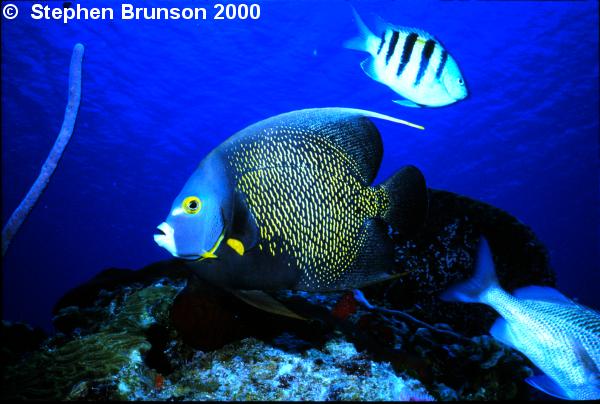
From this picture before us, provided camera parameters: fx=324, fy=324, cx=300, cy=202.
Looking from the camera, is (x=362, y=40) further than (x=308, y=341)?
Yes

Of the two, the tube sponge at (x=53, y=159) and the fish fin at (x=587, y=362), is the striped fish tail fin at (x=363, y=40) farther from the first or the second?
the fish fin at (x=587, y=362)

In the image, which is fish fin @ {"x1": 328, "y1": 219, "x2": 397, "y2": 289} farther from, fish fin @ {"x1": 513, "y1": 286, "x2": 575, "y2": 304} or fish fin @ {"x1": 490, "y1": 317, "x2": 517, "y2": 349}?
fish fin @ {"x1": 513, "y1": 286, "x2": 575, "y2": 304}

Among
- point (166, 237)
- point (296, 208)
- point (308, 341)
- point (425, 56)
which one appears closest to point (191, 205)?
point (166, 237)

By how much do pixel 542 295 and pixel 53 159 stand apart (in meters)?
3.53

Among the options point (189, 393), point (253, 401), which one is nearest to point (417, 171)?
point (253, 401)

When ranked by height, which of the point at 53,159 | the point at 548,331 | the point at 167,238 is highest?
the point at 53,159

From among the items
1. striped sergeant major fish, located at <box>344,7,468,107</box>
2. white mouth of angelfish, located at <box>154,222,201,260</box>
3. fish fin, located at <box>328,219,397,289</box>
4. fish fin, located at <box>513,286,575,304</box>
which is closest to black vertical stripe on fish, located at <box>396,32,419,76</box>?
striped sergeant major fish, located at <box>344,7,468,107</box>

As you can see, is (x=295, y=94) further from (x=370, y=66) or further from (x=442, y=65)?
(x=442, y=65)

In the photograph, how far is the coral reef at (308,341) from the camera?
2.00 meters

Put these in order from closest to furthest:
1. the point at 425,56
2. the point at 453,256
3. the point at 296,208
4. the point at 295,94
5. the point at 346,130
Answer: the point at 296,208 < the point at 346,130 < the point at 425,56 < the point at 453,256 < the point at 295,94

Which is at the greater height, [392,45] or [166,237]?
[392,45]

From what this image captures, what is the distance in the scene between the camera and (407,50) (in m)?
2.55

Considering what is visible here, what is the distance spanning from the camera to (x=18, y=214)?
80.5 inches

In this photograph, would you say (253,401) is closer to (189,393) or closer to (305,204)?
(189,393)
